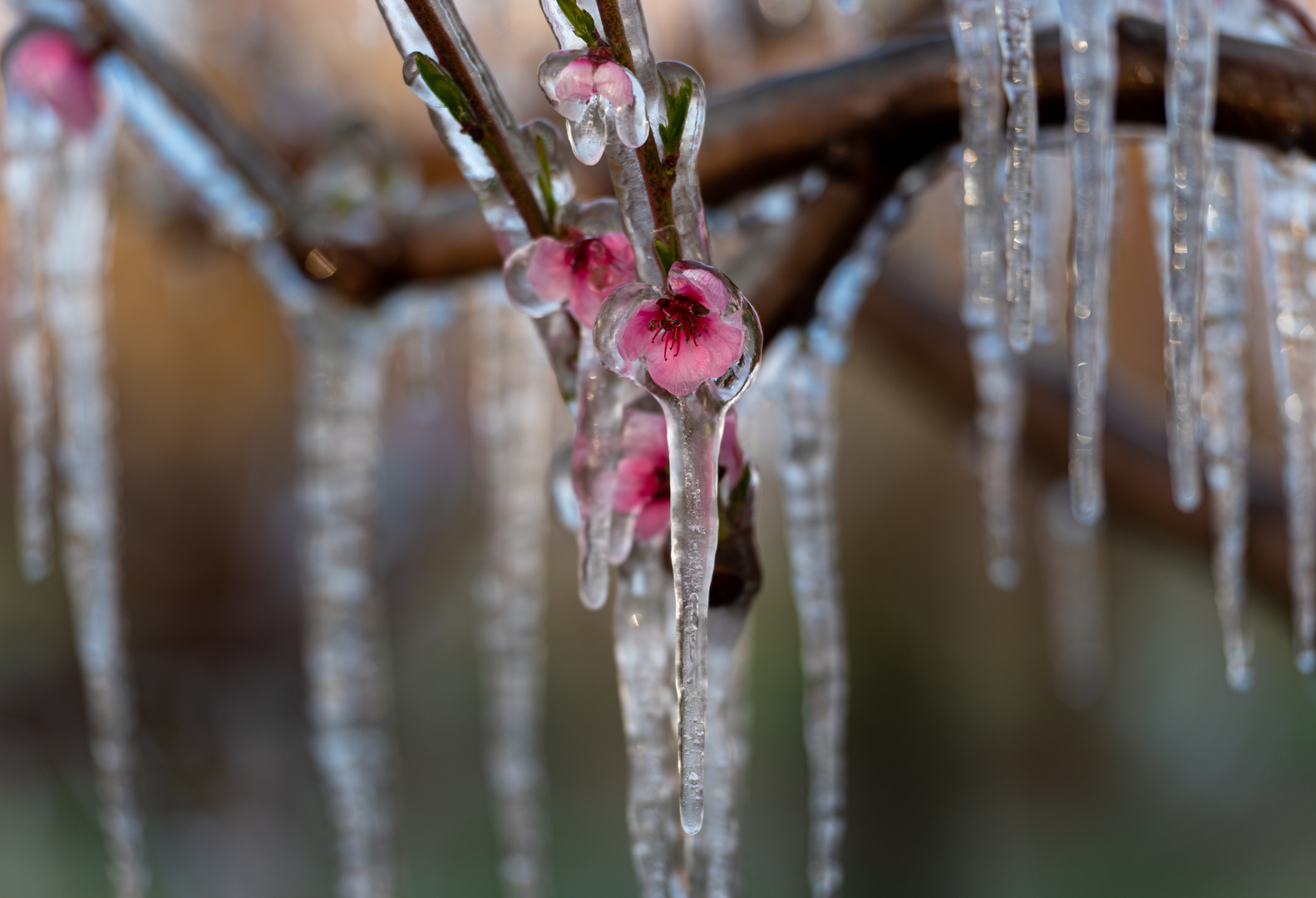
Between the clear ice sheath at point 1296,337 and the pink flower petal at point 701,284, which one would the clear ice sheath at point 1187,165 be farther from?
the pink flower petal at point 701,284

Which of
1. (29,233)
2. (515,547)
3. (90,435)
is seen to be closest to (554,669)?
(515,547)

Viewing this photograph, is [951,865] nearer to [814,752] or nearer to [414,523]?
[414,523]

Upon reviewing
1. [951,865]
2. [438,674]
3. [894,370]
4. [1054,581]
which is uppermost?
[894,370]

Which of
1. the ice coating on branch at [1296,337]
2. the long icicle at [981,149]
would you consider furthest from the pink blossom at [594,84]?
the ice coating on branch at [1296,337]

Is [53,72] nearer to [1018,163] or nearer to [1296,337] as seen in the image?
[1018,163]

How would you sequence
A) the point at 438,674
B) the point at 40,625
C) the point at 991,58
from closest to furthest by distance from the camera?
1. the point at 991,58
2. the point at 40,625
3. the point at 438,674

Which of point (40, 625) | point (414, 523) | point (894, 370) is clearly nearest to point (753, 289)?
point (894, 370)

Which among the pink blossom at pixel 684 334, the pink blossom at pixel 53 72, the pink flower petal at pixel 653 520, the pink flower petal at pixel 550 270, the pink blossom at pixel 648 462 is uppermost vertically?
the pink blossom at pixel 53 72

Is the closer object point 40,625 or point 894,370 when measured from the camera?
point 894,370
